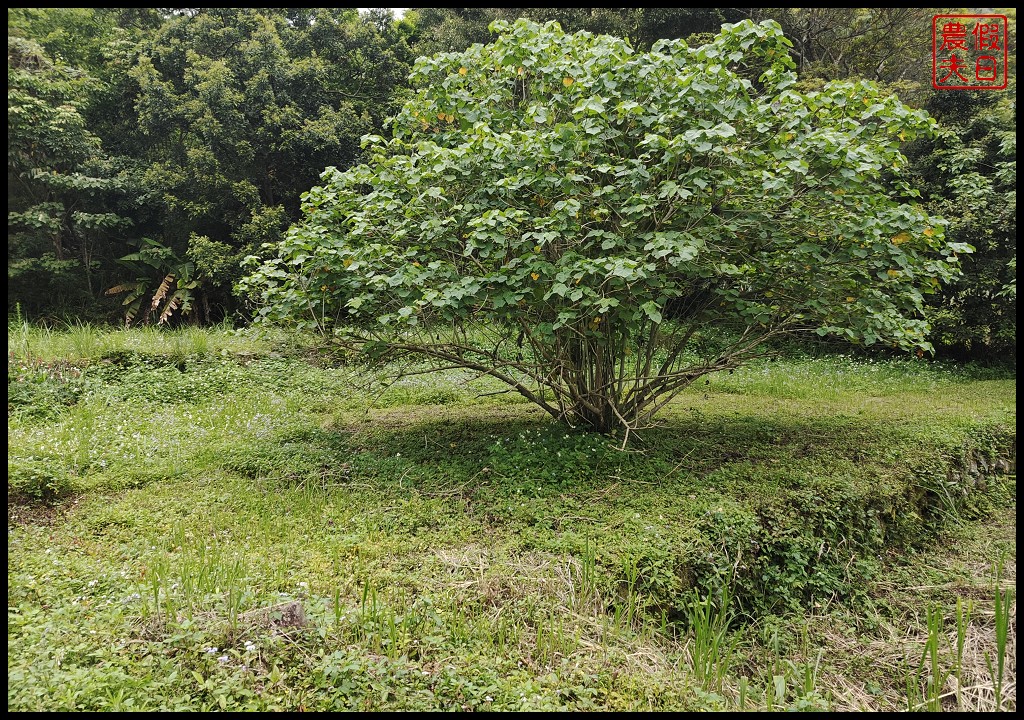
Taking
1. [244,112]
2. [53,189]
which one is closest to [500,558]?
[244,112]

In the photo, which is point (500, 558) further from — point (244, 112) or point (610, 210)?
point (244, 112)

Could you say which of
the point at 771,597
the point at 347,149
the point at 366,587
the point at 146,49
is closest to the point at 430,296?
the point at 366,587

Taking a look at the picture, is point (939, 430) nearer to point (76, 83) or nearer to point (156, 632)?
point (156, 632)

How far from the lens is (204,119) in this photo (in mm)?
11141

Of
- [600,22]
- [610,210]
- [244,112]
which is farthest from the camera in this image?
[600,22]

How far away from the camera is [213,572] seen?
110 inches

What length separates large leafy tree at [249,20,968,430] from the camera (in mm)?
3650

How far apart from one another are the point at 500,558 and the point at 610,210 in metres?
2.34

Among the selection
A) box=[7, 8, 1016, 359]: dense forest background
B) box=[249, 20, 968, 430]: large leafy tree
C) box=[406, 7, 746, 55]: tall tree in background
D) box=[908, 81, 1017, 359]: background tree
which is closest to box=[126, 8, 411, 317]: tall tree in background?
box=[7, 8, 1016, 359]: dense forest background

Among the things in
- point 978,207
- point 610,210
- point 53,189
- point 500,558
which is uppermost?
point 53,189

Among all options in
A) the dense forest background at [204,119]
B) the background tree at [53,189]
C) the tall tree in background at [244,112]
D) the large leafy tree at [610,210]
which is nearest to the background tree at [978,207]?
the dense forest background at [204,119]

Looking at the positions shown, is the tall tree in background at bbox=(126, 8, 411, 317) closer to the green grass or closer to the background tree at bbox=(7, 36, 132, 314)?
the background tree at bbox=(7, 36, 132, 314)

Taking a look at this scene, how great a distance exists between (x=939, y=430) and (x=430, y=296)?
4.99 m

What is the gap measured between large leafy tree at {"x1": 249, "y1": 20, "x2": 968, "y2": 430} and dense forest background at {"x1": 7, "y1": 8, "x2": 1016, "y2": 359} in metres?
7.59
